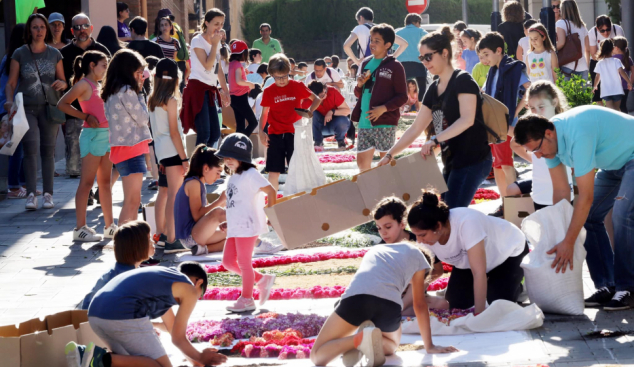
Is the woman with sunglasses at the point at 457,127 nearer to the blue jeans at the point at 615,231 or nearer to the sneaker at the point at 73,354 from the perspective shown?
the blue jeans at the point at 615,231

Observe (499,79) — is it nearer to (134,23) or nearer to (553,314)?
(553,314)

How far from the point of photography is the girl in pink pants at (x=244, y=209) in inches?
250

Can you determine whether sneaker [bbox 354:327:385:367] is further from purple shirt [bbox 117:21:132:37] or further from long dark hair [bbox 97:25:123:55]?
purple shirt [bbox 117:21:132:37]

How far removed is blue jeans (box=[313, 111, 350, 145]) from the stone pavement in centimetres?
645

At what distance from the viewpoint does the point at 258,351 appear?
17.3ft

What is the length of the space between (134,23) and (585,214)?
8750 mm

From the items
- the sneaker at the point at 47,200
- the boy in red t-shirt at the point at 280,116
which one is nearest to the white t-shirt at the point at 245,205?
the boy in red t-shirt at the point at 280,116

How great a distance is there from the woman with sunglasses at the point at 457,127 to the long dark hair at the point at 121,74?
10.1 ft

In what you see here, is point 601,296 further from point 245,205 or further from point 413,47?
point 413,47

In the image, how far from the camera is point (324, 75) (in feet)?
64.3

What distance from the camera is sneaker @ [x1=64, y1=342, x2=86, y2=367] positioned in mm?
4465

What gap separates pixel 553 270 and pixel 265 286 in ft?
6.85

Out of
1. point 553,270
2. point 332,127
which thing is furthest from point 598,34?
point 553,270

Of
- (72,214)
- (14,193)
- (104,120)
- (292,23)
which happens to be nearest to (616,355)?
(104,120)
